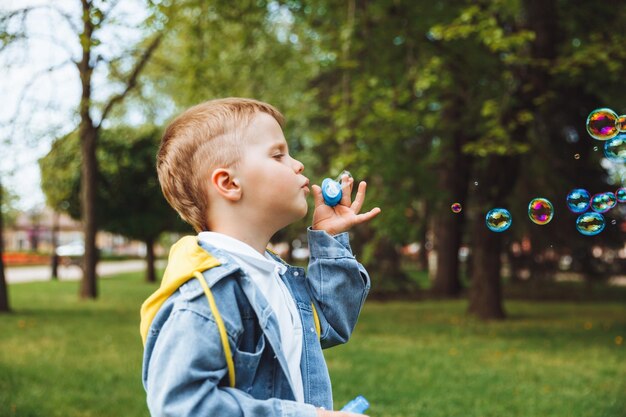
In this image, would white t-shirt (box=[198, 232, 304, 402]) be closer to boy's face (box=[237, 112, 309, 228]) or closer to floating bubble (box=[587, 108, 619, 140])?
boy's face (box=[237, 112, 309, 228])

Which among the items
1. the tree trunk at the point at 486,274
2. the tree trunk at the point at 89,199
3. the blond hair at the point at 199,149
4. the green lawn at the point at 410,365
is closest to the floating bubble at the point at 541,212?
the blond hair at the point at 199,149

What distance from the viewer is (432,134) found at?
594 inches

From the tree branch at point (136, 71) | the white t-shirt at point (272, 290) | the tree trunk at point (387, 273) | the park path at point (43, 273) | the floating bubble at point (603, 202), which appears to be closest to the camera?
the white t-shirt at point (272, 290)

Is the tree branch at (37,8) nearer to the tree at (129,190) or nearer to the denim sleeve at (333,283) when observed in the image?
the denim sleeve at (333,283)

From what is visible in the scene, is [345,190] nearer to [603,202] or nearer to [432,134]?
[603,202]

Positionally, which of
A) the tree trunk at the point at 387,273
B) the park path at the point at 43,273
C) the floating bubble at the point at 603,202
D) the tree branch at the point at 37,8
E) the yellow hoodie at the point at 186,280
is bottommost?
the park path at the point at 43,273

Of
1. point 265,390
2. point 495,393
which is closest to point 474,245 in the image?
point 495,393

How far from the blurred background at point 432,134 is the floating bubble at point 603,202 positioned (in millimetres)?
233

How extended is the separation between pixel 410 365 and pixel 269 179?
20.9ft

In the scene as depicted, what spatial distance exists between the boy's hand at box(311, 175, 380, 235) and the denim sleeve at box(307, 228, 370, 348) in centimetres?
5

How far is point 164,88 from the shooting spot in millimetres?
21719

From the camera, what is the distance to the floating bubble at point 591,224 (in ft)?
12.2

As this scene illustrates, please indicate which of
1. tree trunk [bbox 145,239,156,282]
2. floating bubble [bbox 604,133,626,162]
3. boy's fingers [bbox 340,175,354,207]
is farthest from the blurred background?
tree trunk [bbox 145,239,156,282]

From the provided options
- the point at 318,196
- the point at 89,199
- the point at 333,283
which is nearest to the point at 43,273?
the point at 89,199
